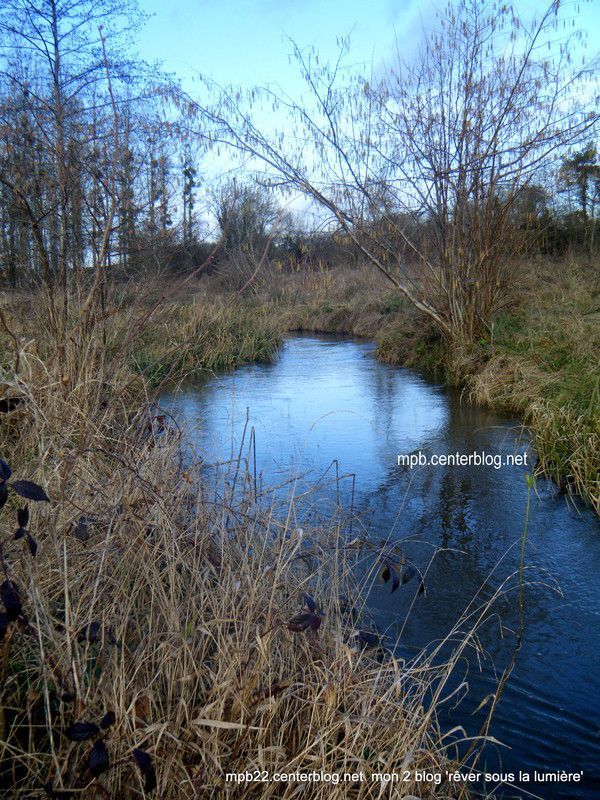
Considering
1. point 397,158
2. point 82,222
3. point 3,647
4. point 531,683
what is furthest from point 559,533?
point 397,158

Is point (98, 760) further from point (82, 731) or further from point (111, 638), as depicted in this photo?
point (111, 638)

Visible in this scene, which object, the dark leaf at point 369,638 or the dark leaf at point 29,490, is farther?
the dark leaf at point 369,638

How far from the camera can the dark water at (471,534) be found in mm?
2422

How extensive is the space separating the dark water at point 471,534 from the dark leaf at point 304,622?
3.09ft

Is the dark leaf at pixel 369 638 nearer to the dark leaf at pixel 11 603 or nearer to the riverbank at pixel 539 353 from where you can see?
the dark leaf at pixel 11 603

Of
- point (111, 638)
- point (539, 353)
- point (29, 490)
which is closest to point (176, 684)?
point (111, 638)

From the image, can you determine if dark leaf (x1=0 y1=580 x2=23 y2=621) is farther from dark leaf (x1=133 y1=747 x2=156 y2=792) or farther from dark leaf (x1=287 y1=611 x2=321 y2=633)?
dark leaf (x1=287 y1=611 x2=321 y2=633)

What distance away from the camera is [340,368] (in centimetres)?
1045

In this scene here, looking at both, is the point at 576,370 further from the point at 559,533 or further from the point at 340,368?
the point at 340,368

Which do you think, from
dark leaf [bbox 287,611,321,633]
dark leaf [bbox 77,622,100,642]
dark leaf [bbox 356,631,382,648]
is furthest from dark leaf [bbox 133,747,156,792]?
dark leaf [bbox 356,631,382,648]

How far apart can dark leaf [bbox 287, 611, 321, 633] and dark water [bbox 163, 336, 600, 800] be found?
3.09 feet

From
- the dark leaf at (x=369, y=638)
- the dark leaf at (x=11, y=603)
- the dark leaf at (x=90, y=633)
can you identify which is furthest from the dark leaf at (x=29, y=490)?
the dark leaf at (x=369, y=638)

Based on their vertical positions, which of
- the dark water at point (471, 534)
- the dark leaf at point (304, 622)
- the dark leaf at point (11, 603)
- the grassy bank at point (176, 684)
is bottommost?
the dark water at point (471, 534)

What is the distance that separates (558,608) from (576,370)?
11.9ft
